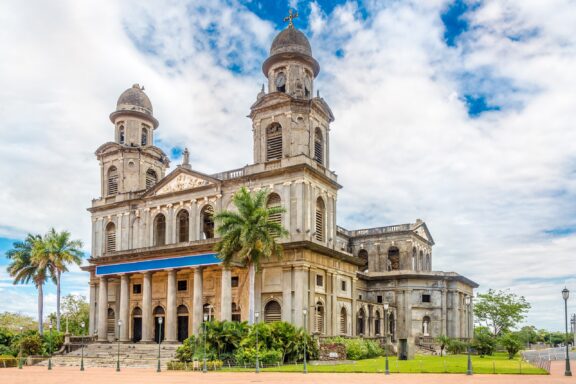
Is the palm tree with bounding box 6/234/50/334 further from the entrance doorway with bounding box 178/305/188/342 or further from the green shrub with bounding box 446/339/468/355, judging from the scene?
the green shrub with bounding box 446/339/468/355

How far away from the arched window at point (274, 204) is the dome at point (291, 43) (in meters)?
12.2

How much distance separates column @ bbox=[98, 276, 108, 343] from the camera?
51406mm

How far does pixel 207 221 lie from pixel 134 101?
14979 mm

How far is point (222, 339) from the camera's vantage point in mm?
35562

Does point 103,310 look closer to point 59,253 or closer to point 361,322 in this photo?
point 59,253

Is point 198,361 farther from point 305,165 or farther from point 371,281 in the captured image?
point 371,281

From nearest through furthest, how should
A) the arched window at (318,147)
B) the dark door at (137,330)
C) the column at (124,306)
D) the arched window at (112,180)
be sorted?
the arched window at (318,147)
the column at (124,306)
the dark door at (137,330)
the arched window at (112,180)

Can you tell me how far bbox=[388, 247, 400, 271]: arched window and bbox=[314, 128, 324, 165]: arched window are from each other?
22115 mm

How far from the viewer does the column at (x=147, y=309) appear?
48.3 metres

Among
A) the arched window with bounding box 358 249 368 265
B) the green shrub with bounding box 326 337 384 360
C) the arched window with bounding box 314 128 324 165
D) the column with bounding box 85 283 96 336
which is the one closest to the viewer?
the green shrub with bounding box 326 337 384 360

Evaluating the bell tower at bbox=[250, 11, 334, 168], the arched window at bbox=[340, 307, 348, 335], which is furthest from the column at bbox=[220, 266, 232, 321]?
the arched window at bbox=[340, 307, 348, 335]

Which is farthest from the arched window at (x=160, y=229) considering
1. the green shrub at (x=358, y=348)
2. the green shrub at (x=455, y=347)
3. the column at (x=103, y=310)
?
the green shrub at (x=455, y=347)

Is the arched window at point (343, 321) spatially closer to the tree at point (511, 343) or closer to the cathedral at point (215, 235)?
the cathedral at point (215, 235)

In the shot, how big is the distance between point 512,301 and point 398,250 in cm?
2258
